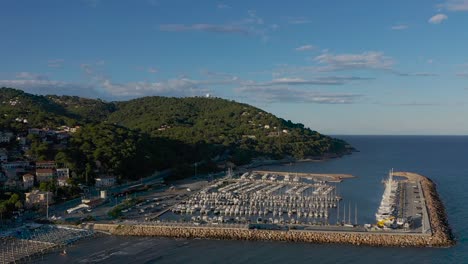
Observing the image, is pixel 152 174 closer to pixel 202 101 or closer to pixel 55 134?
pixel 55 134

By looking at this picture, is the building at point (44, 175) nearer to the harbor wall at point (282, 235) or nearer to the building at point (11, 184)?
the building at point (11, 184)

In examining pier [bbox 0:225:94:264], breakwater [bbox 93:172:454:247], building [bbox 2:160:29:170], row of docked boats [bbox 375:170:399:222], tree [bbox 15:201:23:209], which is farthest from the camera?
building [bbox 2:160:29:170]

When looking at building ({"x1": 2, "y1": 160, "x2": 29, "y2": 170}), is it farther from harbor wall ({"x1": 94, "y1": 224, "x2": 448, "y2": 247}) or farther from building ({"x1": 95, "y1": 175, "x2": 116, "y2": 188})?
harbor wall ({"x1": 94, "y1": 224, "x2": 448, "y2": 247})

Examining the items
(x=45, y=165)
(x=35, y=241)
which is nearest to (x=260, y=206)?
(x=35, y=241)

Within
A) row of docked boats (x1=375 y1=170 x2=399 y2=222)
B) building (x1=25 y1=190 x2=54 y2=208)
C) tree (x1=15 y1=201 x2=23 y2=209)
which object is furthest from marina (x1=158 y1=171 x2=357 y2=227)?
tree (x1=15 y1=201 x2=23 y2=209)

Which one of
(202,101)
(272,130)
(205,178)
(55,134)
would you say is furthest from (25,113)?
(202,101)
